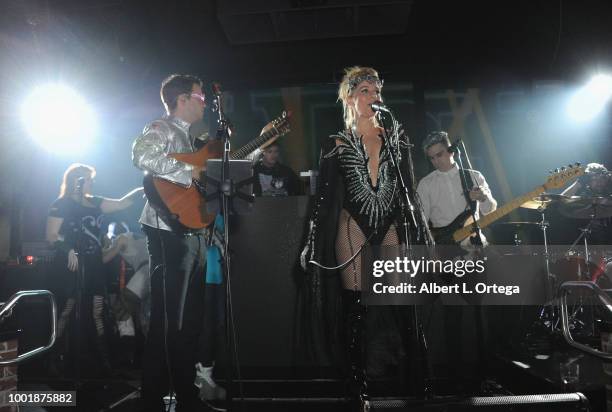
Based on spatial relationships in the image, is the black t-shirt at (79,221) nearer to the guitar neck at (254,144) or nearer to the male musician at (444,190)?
the guitar neck at (254,144)

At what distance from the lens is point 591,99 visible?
21.2 feet

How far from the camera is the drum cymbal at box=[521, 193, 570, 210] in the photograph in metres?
4.39

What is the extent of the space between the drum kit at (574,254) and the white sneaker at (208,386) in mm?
3366

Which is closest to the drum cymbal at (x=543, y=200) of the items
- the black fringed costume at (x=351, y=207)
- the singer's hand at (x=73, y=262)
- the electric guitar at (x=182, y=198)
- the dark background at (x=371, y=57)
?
the dark background at (x=371, y=57)

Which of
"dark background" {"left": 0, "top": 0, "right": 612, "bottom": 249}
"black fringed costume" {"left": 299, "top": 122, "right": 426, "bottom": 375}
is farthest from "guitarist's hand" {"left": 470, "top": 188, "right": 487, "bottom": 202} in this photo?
"dark background" {"left": 0, "top": 0, "right": 612, "bottom": 249}

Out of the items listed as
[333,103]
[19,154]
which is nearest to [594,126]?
[333,103]

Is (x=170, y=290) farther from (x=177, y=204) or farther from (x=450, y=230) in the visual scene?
(x=450, y=230)

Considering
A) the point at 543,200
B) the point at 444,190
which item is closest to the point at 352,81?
the point at 444,190

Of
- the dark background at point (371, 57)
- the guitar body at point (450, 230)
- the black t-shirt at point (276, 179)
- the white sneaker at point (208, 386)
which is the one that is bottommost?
the white sneaker at point (208, 386)

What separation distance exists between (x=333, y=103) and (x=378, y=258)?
5012mm

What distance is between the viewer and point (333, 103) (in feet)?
23.1

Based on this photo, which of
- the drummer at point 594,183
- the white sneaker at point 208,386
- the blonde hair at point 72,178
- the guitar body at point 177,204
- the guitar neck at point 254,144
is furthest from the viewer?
the drummer at point 594,183

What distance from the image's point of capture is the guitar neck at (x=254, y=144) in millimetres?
3326

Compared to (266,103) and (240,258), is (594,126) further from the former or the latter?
(240,258)
